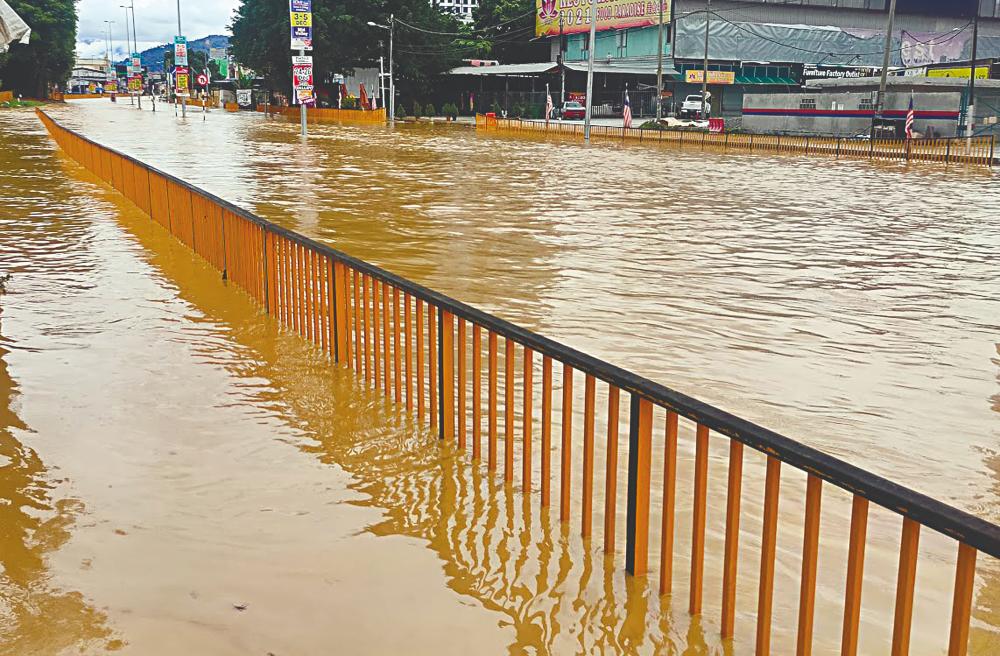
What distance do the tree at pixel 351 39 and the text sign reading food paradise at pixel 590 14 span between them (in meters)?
8.24

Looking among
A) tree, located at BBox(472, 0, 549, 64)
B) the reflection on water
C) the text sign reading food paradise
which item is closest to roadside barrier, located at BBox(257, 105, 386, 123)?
the text sign reading food paradise

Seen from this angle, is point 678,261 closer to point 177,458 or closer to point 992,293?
point 992,293

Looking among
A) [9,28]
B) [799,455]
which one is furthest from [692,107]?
[799,455]

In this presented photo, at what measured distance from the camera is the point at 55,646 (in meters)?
4.12

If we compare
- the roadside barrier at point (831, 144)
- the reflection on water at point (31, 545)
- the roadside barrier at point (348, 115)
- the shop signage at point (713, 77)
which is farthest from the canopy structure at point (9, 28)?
the shop signage at point (713, 77)

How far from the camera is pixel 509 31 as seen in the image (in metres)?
98.0

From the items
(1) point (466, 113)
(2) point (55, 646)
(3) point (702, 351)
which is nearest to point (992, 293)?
(3) point (702, 351)

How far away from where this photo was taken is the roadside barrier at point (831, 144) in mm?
36938

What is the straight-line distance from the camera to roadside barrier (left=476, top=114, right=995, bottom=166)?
36938 mm

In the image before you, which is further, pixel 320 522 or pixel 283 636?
pixel 320 522

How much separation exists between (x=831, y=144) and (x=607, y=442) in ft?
132

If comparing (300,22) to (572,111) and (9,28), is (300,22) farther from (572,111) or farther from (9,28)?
(9,28)

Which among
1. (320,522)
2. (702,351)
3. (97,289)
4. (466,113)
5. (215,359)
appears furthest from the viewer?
(466,113)

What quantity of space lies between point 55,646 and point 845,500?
422cm
